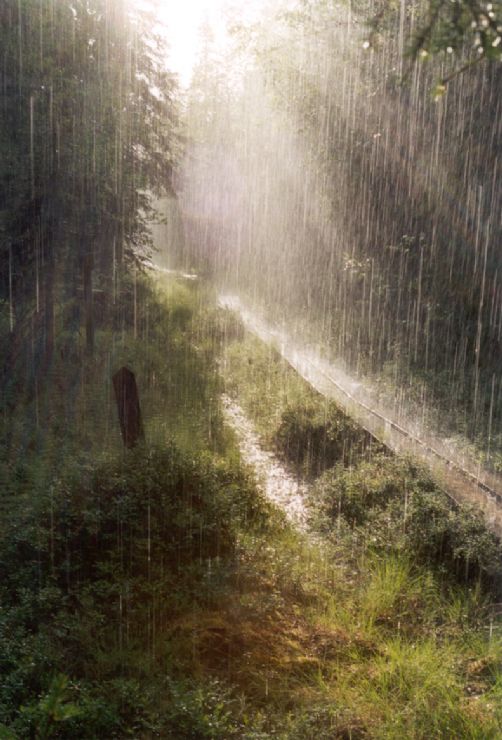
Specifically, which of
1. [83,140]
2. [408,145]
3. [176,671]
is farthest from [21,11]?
[176,671]

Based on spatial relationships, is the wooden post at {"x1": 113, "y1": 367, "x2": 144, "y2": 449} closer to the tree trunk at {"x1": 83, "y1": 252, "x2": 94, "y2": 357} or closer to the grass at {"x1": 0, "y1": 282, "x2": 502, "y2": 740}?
the grass at {"x1": 0, "y1": 282, "x2": 502, "y2": 740}

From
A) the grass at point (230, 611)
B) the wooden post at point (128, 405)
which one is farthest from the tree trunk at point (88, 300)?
the wooden post at point (128, 405)

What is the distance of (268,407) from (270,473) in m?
3.14

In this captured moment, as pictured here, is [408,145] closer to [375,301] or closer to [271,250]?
[375,301]

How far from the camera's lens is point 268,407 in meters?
14.3

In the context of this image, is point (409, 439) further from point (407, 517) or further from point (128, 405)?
point (128, 405)

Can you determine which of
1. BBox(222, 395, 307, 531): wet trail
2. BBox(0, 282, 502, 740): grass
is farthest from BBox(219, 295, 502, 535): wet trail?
BBox(222, 395, 307, 531): wet trail

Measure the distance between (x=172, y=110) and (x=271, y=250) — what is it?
17608 millimetres

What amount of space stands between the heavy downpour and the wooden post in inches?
2.2

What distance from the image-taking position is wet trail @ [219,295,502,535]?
8023 millimetres

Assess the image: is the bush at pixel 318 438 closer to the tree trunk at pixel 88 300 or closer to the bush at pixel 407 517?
the bush at pixel 407 517

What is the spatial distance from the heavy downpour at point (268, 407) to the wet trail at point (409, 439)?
2.5 inches

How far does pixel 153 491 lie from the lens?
756 cm

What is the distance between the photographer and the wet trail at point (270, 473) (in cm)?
964
